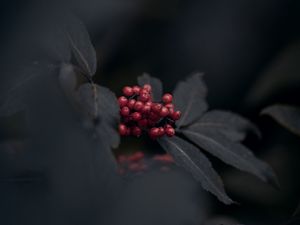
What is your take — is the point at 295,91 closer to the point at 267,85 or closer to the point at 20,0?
the point at 267,85

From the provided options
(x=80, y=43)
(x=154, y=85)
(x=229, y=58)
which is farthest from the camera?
(x=229, y=58)

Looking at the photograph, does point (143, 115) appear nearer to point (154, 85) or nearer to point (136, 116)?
point (136, 116)

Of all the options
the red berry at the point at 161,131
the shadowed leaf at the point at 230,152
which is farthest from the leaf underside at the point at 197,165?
the shadowed leaf at the point at 230,152

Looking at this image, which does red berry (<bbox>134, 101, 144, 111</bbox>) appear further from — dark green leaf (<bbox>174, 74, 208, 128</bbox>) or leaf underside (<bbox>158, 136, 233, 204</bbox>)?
dark green leaf (<bbox>174, 74, 208, 128</bbox>)

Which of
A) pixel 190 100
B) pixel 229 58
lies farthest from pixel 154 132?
pixel 229 58

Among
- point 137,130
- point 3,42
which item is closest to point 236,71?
point 137,130
